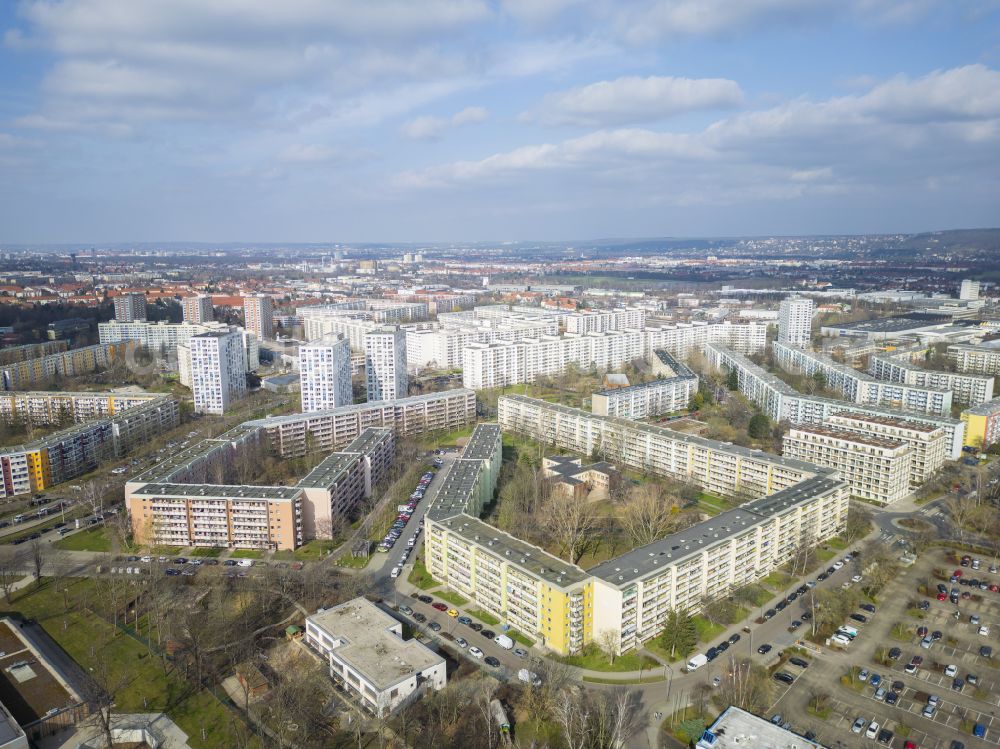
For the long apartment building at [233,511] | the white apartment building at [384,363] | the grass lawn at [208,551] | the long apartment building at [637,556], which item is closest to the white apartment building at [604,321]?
the white apartment building at [384,363]

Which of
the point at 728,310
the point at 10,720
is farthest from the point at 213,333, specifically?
the point at 728,310

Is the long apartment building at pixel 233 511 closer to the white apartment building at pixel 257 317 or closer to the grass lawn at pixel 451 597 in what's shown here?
the grass lawn at pixel 451 597

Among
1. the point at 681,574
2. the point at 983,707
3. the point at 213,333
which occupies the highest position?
the point at 213,333

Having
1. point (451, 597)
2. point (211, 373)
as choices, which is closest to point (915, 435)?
point (451, 597)

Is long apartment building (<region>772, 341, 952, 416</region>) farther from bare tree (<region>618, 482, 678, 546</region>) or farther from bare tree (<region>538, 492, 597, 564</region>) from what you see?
bare tree (<region>538, 492, 597, 564</region>)

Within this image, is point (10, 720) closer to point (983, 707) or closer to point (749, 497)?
point (983, 707)

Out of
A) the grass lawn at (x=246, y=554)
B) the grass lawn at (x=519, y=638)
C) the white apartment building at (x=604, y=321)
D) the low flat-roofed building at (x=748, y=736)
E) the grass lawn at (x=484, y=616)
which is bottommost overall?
the grass lawn at (x=519, y=638)
